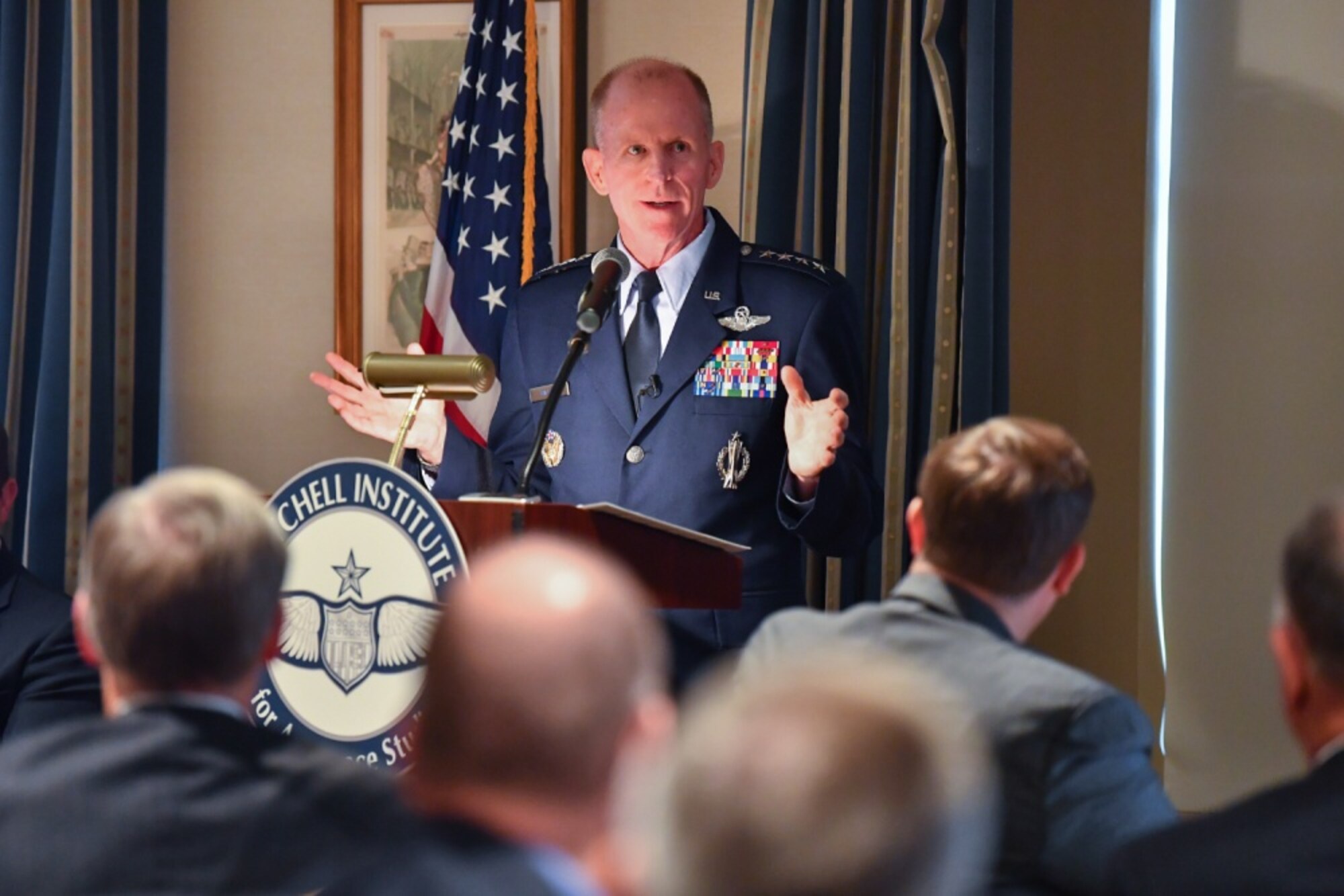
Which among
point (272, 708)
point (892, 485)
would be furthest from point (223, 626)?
point (892, 485)

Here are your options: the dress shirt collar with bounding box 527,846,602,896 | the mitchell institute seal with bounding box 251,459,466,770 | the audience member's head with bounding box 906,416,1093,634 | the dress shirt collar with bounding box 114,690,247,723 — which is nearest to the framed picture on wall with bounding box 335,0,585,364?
the mitchell institute seal with bounding box 251,459,466,770

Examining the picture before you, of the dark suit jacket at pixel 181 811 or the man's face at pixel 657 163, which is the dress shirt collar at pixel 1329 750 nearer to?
the dark suit jacket at pixel 181 811

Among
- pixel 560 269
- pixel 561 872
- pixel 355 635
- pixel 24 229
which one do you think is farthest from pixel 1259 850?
pixel 24 229

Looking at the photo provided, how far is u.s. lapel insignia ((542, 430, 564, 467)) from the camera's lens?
3172 mm

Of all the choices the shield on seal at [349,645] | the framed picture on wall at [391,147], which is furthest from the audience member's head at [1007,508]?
the framed picture on wall at [391,147]

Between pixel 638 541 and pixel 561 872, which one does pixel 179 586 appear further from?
pixel 638 541

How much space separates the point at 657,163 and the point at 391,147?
1220 millimetres

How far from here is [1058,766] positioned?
5.63 ft

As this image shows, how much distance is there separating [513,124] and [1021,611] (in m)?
2.53

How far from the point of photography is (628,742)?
108 centimetres

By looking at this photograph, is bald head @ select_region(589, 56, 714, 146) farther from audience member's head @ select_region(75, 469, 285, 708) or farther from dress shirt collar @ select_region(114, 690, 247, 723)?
dress shirt collar @ select_region(114, 690, 247, 723)

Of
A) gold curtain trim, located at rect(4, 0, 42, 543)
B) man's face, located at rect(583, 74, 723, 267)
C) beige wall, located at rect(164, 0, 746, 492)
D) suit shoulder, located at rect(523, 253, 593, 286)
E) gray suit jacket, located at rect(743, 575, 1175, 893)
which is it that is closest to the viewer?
gray suit jacket, located at rect(743, 575, 1175, 893)

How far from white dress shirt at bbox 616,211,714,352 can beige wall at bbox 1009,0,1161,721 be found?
1.09 metres

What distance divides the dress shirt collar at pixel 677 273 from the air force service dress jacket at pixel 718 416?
4 centimetres
